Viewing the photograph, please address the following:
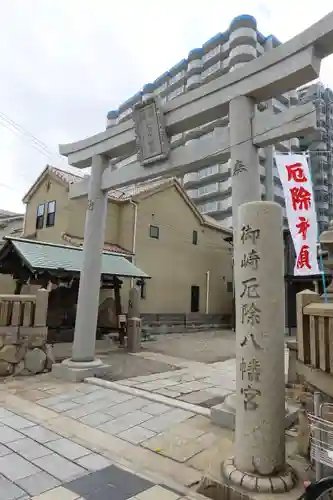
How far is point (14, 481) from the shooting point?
3.39 m

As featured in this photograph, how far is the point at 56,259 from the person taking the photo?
11992 millimetres

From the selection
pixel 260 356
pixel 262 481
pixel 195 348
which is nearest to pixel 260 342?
pixel 260 356

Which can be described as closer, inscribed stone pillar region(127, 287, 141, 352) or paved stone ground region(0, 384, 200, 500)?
paved stone ground region(0, 384, 200, 500)

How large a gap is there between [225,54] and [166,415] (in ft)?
150

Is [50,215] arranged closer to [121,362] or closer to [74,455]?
[121,362]

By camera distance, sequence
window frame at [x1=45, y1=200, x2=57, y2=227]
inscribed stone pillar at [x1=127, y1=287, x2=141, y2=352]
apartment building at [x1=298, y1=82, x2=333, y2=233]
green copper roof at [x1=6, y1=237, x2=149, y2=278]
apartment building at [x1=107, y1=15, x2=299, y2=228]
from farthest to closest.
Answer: apartment building at [x1=298, y1=82, x2=333, y2=233] → apartment building at [x1=107, y1=15, x2=299, y2=228] → window frame at [x1=45, y1=200, x2=57, y2=227] → inscribed stone pillar at [x1=127, y1=287, x2=141, y2=352] → green copper roof at [x1=6, y1=237, x2=149, y2=278]

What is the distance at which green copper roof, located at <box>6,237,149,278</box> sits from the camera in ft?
36.3

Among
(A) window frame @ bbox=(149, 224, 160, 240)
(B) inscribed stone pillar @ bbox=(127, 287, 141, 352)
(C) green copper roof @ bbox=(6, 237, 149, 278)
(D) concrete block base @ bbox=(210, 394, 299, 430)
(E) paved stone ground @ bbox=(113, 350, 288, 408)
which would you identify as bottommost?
(E) paved stone ground @ bbox=(113, 350, 288, 408)

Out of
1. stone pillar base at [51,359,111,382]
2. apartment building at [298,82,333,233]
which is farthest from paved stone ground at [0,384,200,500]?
apartment building at [298,82,333,233]

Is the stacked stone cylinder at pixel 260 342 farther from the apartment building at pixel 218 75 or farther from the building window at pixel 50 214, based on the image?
the apartment building at pixel 218 75

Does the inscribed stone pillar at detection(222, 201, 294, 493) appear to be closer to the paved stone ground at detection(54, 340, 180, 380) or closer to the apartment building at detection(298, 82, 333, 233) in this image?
the paved stone ground at detection(54, 340, 180, 380)

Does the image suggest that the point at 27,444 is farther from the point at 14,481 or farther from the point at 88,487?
the point at 88,487

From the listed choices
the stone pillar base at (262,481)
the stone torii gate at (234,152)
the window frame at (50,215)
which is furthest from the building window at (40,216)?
the stone pillar base at (262,481)

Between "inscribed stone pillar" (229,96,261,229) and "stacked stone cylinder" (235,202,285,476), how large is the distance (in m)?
1.44
